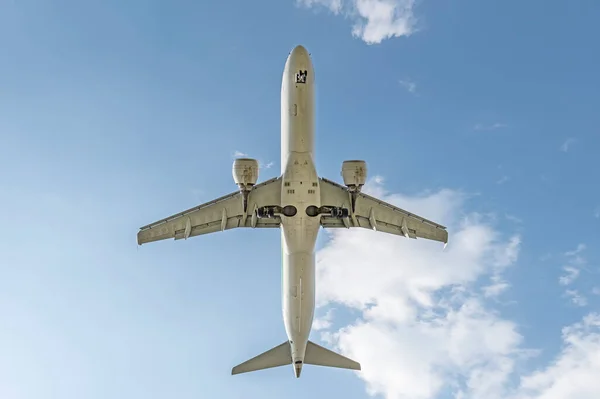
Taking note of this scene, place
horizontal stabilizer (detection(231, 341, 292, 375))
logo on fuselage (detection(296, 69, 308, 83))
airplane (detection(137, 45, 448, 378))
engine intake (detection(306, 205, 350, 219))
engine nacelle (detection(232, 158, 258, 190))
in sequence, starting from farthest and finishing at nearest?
horizontal stabilizer (detection(231, 341, 292, 375)), engine intake (detection(306, 205, 350, 219)), airplane (detection(137, 45, 448, 378)), engine nacelle (detection(232, 158, 258, 190)), logo on fuselage (detection(296, 69, 308, 83))

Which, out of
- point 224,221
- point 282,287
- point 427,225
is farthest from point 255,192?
point 427,225

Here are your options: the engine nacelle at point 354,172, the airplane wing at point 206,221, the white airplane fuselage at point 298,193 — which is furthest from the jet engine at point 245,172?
the engine nacelle at point 354,172

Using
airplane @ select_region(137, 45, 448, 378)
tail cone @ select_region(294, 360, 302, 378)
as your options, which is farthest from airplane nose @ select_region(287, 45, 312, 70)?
tail cone @ select_region(294, 360, 302, 378)

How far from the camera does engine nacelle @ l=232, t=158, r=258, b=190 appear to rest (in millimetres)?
38562

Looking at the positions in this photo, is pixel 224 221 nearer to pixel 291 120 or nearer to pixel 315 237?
pixel 315 237

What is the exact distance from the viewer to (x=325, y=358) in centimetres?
4912

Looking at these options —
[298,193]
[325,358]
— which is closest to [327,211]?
[298,193]

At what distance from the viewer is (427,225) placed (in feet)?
149

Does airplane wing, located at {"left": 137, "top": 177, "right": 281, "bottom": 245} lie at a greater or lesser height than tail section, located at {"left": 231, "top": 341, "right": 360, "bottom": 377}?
greater

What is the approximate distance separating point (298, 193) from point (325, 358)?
16994 mm

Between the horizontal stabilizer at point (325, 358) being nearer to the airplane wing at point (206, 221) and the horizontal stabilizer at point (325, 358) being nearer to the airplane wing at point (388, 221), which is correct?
the airplane wing at point (388, 221)

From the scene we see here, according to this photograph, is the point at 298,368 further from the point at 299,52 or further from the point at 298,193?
the point at 299,52

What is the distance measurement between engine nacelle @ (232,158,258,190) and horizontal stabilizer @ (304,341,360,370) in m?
17.6

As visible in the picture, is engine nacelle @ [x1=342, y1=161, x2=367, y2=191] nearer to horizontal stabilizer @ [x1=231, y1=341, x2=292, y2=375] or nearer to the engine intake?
the engine intake
